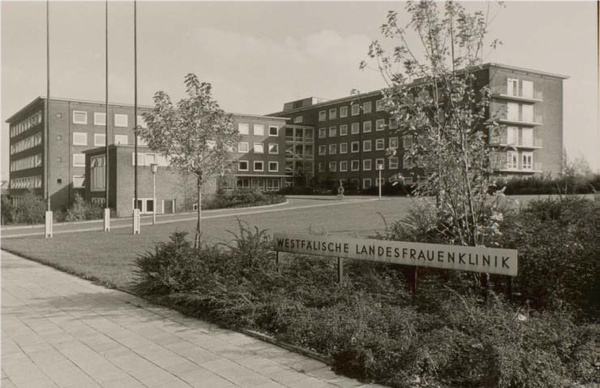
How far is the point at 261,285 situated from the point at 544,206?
6.79 metres

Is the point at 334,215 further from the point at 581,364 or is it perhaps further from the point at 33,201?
the point at 33,201

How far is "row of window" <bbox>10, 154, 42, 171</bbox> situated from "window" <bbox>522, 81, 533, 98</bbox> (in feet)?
174

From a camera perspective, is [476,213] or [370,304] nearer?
[370,304]

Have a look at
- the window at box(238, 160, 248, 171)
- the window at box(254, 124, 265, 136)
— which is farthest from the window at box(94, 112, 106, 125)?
the window at box(254, 124, 265, 136)

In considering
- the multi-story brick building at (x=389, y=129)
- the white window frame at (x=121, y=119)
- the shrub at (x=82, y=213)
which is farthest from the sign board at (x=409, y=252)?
the white window frame at (x=121, y=119)

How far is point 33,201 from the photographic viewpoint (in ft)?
127

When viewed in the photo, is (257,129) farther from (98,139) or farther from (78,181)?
(78,181)

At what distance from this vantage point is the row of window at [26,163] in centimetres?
6125

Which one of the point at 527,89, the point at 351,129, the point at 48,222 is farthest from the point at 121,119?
the point at 527,89

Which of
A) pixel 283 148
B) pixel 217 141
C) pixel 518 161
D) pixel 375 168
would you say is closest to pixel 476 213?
pixel 217 141

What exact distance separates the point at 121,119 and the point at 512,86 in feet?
137

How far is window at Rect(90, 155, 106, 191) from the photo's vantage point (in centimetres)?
4228

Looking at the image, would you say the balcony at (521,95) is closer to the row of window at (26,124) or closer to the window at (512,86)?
the window at (512,86)

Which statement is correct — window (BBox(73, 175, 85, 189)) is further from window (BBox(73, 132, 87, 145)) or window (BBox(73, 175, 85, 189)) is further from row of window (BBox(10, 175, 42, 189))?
row of window (BBox(10, 175, 42, 189))
